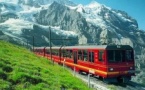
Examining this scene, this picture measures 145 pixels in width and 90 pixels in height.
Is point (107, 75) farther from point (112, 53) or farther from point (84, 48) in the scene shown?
point (84, 48)

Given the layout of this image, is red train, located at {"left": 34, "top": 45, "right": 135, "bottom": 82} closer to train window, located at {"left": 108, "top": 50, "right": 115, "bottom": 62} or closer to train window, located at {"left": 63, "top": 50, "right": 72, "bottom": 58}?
train window, located at {"left": 108, "top": 50, "right": 115, "bottom": 62}

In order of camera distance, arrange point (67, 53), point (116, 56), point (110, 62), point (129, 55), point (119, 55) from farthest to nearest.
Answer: point (67, 53)
point (129, 55)
point (119, 55)
point (116, 56)
point (110, 62)

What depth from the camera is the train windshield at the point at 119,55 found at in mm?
26539

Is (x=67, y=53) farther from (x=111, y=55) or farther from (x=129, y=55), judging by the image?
(x=111, y=55)

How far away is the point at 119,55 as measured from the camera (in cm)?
2738

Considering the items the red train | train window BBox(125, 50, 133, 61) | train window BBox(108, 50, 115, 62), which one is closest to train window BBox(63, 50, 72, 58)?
the red train

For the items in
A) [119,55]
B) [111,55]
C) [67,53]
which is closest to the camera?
[111,55]

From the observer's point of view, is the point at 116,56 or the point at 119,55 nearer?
the point at 116,56

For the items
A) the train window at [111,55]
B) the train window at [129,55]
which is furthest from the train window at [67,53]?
the train window at [111,55]

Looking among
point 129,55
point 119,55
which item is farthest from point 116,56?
point 129,55

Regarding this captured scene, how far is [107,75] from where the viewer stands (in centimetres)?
2622

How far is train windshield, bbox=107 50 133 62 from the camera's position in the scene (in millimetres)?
26539

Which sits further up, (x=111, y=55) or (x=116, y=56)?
(x=111, y=55)

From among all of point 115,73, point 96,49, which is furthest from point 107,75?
point 96,49
